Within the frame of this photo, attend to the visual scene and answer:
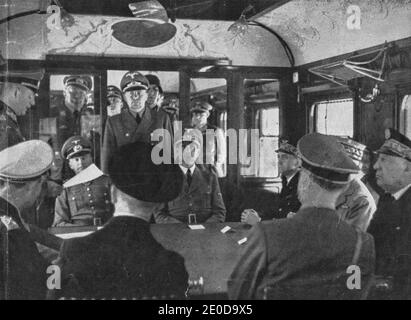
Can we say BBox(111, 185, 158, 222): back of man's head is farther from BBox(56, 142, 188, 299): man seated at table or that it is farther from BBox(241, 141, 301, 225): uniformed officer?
BBox(241, 141, 301, 225): uniformed officer

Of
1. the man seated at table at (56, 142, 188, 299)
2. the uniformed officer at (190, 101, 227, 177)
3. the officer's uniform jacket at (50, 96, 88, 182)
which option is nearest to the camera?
the man seated at table at (56, 142, 188, 299)

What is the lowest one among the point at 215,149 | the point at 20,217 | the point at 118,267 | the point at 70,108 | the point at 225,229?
the point at 118,267

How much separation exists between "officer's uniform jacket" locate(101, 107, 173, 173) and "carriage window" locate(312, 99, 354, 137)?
857mm

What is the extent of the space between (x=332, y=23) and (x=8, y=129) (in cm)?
190

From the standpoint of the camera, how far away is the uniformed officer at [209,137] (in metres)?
2.58

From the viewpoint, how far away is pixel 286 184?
8.64 feet

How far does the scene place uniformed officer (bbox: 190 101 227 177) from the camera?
258 cm

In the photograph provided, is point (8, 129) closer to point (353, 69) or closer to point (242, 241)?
point (242, 241)

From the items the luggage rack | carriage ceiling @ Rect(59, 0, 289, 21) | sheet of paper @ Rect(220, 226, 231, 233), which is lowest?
sheet of paper @ Rect(220, 226, 231, 233)

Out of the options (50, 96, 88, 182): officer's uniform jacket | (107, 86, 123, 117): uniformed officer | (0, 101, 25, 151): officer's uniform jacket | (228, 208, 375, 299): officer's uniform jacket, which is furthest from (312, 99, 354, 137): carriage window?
(0, 101, 25, 151): officer's uniform jacket

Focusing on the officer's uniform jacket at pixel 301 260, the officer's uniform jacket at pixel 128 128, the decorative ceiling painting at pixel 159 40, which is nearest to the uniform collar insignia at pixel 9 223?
the officer's uniform jacket at pixel 128 128

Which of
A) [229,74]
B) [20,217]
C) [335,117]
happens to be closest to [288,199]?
[335,117]

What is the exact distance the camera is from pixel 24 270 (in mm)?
2430

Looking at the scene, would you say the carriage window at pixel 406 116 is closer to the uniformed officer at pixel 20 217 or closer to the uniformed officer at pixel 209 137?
the uniformed officer at pixel 209 137
